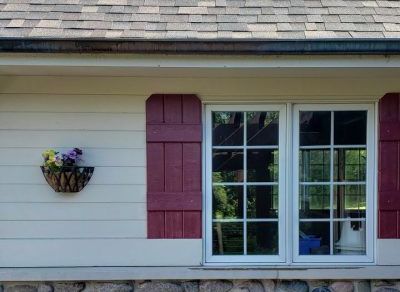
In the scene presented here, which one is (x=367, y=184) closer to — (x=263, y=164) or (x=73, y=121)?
(x=263, y=164)

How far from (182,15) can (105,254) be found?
1.90 meters

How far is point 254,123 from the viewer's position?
3.75 m

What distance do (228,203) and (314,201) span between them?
0.68 m

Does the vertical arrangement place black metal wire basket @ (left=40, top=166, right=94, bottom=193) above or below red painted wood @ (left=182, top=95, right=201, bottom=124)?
below

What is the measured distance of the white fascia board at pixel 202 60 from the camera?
308 cm

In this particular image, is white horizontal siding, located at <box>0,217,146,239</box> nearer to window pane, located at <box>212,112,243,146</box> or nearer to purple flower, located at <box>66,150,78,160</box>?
purple flower, located at <box>66,150,78,160</box>

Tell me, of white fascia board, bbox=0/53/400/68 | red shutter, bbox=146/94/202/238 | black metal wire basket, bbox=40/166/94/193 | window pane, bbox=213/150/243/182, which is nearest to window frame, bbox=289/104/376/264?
window pane, bbox=213/150/243/182

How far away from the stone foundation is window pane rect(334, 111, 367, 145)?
1108mm

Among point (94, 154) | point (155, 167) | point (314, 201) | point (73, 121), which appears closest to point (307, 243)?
point (314, 201)

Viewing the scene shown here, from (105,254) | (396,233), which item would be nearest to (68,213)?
(105,254)

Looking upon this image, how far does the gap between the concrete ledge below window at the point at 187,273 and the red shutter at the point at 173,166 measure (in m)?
0.28

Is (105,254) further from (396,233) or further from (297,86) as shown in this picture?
(396,233)

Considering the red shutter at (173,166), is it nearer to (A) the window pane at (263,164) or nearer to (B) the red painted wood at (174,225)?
(B) the red painted wood at (174,225)

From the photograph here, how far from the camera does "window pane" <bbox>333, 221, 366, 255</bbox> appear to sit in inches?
150
